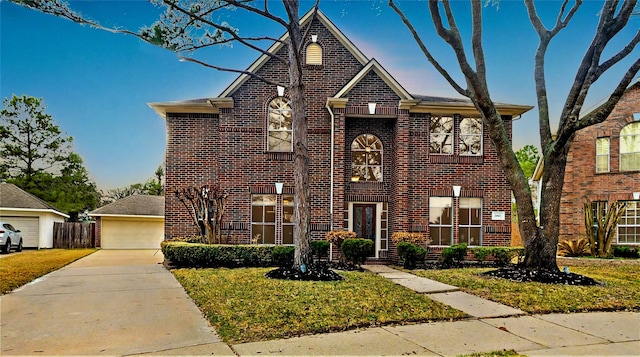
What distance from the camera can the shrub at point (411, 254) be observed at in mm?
14008

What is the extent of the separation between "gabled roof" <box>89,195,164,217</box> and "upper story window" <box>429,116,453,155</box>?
1721 cm

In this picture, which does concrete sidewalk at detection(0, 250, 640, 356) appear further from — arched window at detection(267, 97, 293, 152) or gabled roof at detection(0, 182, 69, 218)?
gabled roof at detection(0, 182, 69, 218)

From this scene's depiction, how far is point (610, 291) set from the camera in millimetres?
9539

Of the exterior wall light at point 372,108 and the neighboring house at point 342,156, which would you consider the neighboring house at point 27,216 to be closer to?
the neighboring house at point 342,156

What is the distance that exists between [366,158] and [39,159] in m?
24.9

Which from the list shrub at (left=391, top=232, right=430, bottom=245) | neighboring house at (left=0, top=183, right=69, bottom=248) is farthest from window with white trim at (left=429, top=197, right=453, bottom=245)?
neighboring house at (left=0, top=183, right=69, bottom=248)

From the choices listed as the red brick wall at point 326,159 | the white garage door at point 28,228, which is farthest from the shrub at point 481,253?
the white garage door at point 28,228

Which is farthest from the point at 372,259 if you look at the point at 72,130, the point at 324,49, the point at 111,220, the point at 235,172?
the point at 72,130

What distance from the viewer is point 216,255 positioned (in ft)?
44.4

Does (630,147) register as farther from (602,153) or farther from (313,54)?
(313,54)

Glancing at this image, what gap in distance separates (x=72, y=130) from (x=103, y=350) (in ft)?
98.6

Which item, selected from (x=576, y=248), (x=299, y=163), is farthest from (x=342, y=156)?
(x=576, y=248)

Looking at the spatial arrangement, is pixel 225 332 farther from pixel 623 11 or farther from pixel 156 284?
pixel 623 11

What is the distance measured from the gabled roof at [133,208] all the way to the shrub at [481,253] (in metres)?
18.3
